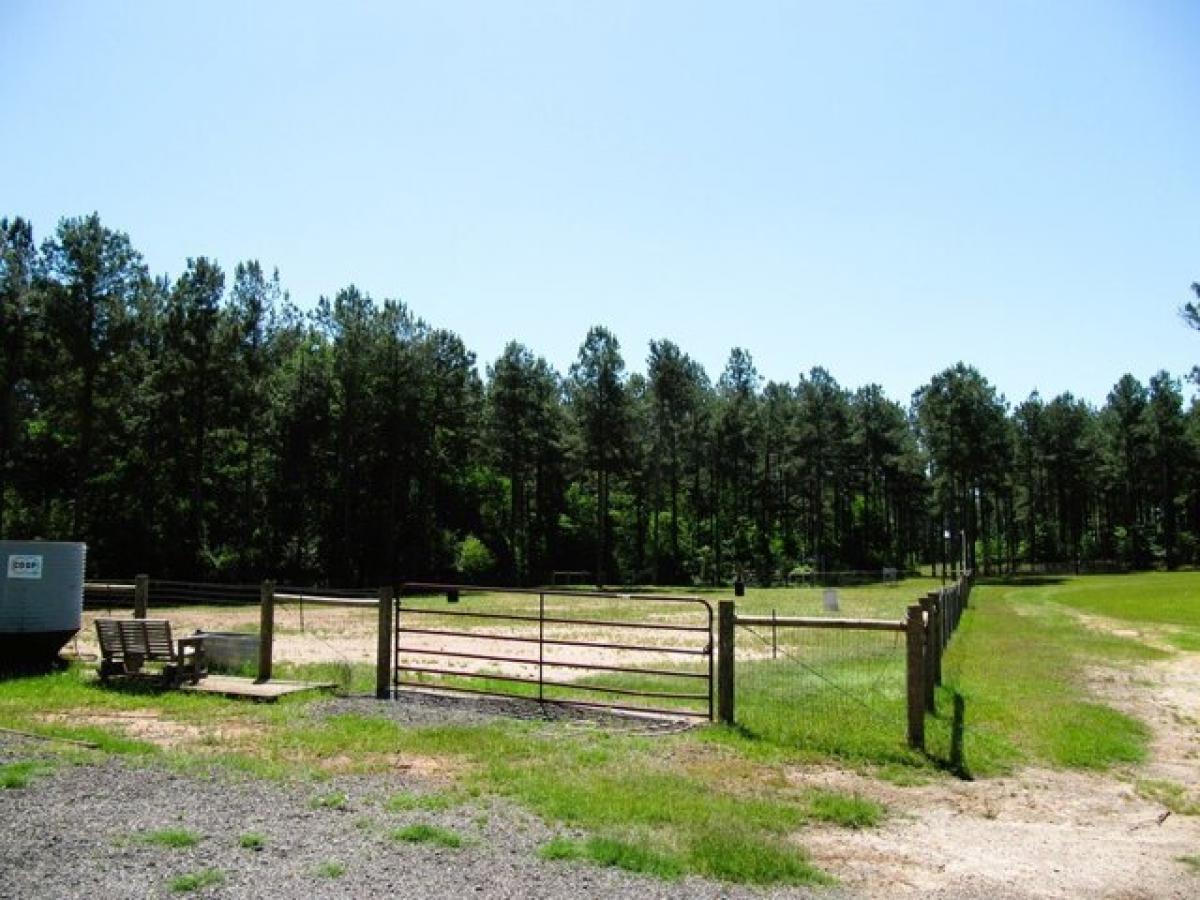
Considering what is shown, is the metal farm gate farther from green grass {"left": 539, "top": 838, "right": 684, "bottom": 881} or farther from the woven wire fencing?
green grass {"left": 539, "top": 838, "right": 684, "bottom": 881}

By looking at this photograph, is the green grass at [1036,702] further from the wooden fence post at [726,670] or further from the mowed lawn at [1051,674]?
the wooden fence post at [726,670]

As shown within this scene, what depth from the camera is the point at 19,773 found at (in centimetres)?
727

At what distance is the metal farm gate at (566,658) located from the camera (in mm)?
10627

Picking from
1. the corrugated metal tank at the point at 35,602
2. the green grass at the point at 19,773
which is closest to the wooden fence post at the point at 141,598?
the corrugated metal tank at the point at 35,602

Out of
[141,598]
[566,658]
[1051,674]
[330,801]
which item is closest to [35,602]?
[141,598]

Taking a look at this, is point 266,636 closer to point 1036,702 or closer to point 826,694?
point 826,694

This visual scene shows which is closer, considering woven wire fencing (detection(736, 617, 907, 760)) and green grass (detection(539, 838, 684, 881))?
green grass (detection(539, 838, 684, 881))

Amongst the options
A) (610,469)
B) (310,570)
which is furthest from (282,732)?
(610,469)

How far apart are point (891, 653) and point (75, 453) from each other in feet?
141

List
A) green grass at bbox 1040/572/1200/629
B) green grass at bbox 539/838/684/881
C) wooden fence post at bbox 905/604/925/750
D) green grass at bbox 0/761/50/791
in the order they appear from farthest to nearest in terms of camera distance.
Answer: green grass at bbox 1040/572/1200/629 → wooden fence post at bbox 905/604/925/750 → green grass at bbox 0/761/50/791 → green grass at bbox 539/838/684/881

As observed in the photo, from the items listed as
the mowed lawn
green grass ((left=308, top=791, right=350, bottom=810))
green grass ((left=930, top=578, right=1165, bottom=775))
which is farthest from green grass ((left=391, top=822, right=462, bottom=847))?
the mowed lawn

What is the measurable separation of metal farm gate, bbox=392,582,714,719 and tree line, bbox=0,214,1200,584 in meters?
25.2

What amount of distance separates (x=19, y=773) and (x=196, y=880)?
3208 millimetres

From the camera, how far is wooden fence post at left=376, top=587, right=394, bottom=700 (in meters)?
11.5
